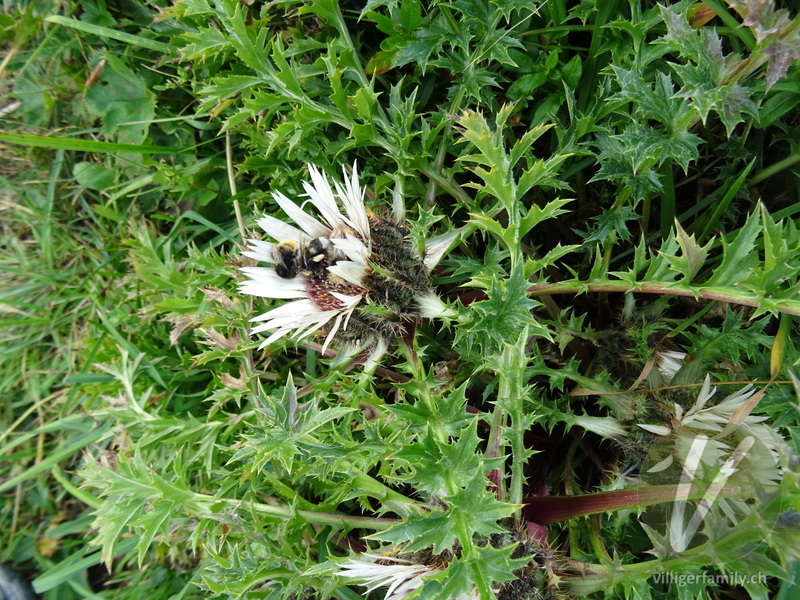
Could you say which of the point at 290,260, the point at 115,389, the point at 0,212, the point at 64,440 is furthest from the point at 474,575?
the point at 0,212

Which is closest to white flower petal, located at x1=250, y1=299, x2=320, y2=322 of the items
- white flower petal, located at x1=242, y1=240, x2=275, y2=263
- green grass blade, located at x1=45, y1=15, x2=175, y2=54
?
white flower petal, located at x1=242, y1=240, x2=275, y2=263

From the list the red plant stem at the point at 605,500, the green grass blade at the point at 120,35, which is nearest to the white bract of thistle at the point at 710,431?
the red plant stem at the point at 605,500

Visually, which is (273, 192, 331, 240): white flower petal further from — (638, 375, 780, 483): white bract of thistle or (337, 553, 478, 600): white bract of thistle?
(638, 375, 780, 483): white bract of thistle

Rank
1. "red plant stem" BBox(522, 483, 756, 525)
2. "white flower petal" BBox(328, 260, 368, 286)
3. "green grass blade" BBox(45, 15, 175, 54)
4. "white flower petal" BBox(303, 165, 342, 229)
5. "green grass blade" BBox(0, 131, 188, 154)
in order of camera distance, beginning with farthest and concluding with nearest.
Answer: "green grass blade" BBox(45, 15, 175, 54) → "green grass blade" BBox(0, 131, 188, 154) → "white flower petal" BBox(303, 165, 342, 229) → "white flower petal" BBox(328, 260, 368, 286) → "red plant stem" BBox(522, 483, 756, 525)

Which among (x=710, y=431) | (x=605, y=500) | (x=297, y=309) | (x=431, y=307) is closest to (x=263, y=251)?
(x=297, y=309)

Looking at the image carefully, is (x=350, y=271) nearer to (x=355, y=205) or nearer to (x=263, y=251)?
(x=355, y=205)

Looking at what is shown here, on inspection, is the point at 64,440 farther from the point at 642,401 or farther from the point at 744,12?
the point at 744,12

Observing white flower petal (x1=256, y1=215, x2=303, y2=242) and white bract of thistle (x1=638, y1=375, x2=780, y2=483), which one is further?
white flower petal (x1=256, y1=215, x2=303, y2=242)

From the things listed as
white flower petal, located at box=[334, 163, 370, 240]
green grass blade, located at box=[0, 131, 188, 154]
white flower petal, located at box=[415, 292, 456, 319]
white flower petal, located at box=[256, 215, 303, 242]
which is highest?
white flower petal, located at box=[334, 163, 370, 240]
